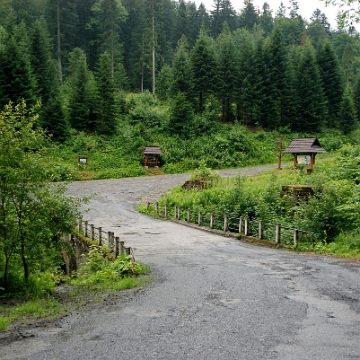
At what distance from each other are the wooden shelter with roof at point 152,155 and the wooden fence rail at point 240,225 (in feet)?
50.7

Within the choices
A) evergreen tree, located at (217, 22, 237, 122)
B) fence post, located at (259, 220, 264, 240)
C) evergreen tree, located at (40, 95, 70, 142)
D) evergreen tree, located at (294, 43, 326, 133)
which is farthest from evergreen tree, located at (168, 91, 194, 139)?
fence post, located at (259, 220, 264, 240)

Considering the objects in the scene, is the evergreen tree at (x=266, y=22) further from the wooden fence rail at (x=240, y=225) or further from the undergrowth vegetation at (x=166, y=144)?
the wooden fence rail at (x=240, y=225)

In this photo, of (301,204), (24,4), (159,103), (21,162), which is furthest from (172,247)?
(24,4)

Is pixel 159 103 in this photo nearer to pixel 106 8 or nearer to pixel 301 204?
pixel 106 8

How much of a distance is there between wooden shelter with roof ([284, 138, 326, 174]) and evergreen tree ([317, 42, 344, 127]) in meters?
26.7

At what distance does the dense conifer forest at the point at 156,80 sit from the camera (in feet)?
156

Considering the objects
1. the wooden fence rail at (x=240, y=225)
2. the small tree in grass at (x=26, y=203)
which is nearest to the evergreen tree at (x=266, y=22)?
the wooden fence rail at (x=240, y=225)

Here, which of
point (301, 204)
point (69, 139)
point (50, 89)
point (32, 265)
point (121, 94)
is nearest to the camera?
point (32, 265)

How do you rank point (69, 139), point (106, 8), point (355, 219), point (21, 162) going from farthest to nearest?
point (106, 8) → point (69, 139) → point (355, 219) → point (21, 162)

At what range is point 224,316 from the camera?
7.94 metres

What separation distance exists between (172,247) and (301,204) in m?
6.96

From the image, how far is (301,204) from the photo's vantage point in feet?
62.7

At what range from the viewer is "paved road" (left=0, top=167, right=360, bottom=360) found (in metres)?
6.35

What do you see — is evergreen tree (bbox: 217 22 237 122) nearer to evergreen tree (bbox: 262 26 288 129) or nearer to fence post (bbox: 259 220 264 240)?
evergreen tree (bbox: 262 26 288 129)
